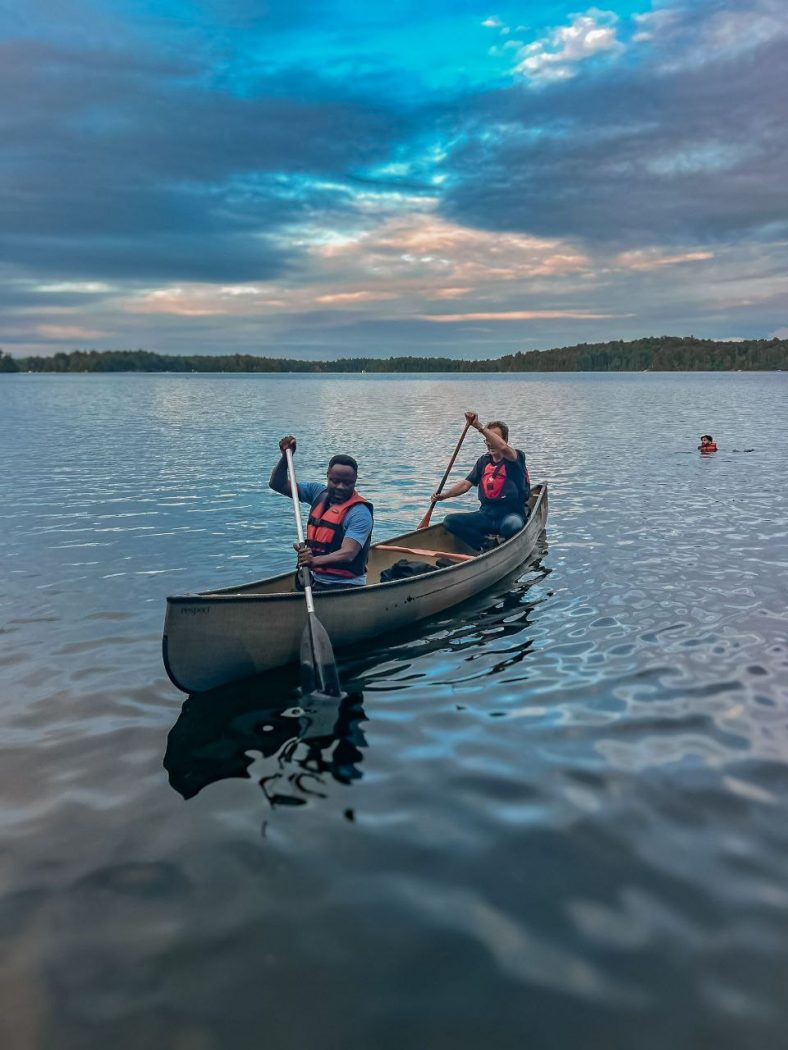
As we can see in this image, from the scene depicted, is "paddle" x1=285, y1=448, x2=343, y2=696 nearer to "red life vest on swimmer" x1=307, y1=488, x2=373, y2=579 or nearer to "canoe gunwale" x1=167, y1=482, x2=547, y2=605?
"canoe gunwale" x1=167, y1=482, x2=547, y2=605

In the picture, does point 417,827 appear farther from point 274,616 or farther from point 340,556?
point 340,556

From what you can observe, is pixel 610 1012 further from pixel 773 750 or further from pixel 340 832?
pixel 773 750

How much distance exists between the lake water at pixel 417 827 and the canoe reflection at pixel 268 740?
1.6 inches

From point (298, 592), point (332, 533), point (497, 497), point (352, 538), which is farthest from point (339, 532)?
point (497, 497)

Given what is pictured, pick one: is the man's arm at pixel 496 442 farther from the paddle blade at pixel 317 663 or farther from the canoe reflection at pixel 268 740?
the canoe reflection at pixel 268 740

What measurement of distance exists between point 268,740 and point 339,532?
10.5 ft

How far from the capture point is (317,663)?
27.8 feet

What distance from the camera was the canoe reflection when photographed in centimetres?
676

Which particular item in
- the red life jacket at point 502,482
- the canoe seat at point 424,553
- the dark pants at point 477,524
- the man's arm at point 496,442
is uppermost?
the man's arm at point 496,442

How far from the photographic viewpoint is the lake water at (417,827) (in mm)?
4223

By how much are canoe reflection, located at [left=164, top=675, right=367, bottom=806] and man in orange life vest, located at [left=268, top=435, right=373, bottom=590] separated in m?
1.72

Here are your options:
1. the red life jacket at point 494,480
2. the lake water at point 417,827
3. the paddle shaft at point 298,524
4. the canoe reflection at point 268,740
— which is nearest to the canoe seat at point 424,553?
the lake water at point 417,827

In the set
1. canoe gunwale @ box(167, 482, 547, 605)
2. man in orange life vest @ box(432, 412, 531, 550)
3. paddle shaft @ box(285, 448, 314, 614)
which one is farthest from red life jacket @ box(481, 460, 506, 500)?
paddle shaft @ box(285, 448, 314, 614)

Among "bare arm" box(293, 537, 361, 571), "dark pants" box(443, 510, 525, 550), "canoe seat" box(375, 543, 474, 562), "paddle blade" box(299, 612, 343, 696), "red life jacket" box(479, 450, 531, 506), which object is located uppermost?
"red life jacket" box(479, 450, 531, 506)
